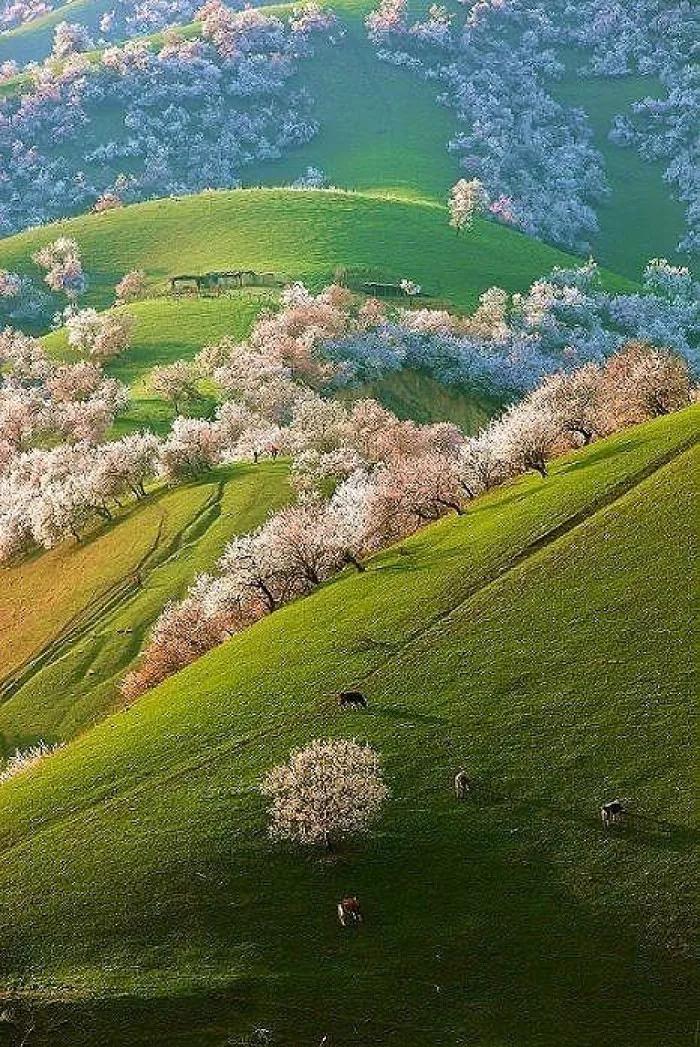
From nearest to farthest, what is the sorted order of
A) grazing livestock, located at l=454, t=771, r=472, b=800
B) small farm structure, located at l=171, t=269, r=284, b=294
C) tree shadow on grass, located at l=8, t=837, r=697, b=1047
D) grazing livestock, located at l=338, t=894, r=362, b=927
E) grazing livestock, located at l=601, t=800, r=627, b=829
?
1. tree shadow on grass, located at l=8, t=837, r=697, b=1047
2. grazing livestock, located at l=338, t=894, r=362, b=927
3. grazing livestock, located at l=601, t=800, r=627, b=829
4. grazing livestock, located at l=454, t=771, r=472, b=800
5. small farm structure, located at l=171, t=269, r=284, b=294

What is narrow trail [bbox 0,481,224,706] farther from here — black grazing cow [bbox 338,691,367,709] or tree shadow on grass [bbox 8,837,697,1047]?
tree shadow on grass [bbox 8,837,697,1047]

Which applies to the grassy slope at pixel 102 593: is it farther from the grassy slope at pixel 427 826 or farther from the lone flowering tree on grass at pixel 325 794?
the lone flowering tree on grass at pixel 325 794

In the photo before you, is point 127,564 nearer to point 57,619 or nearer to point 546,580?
point 57,619

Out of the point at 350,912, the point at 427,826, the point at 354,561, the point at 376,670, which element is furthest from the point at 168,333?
the point at 350,912

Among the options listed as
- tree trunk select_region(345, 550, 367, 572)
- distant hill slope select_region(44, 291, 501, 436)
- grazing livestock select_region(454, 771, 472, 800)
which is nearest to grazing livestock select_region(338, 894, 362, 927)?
grazing livestock select_region(454, 771, 472, 800)

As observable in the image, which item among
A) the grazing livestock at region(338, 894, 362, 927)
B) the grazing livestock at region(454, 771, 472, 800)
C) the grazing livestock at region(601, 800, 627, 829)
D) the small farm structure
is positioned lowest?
the grazing livestock at region(601, 800, 627, 829)

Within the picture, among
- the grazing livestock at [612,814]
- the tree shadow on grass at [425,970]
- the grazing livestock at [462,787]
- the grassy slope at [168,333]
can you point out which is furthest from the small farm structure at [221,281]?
the tree shadow on grass at [425,970]

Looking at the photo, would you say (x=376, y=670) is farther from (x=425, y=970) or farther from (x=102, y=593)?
(x=102, y=593)
